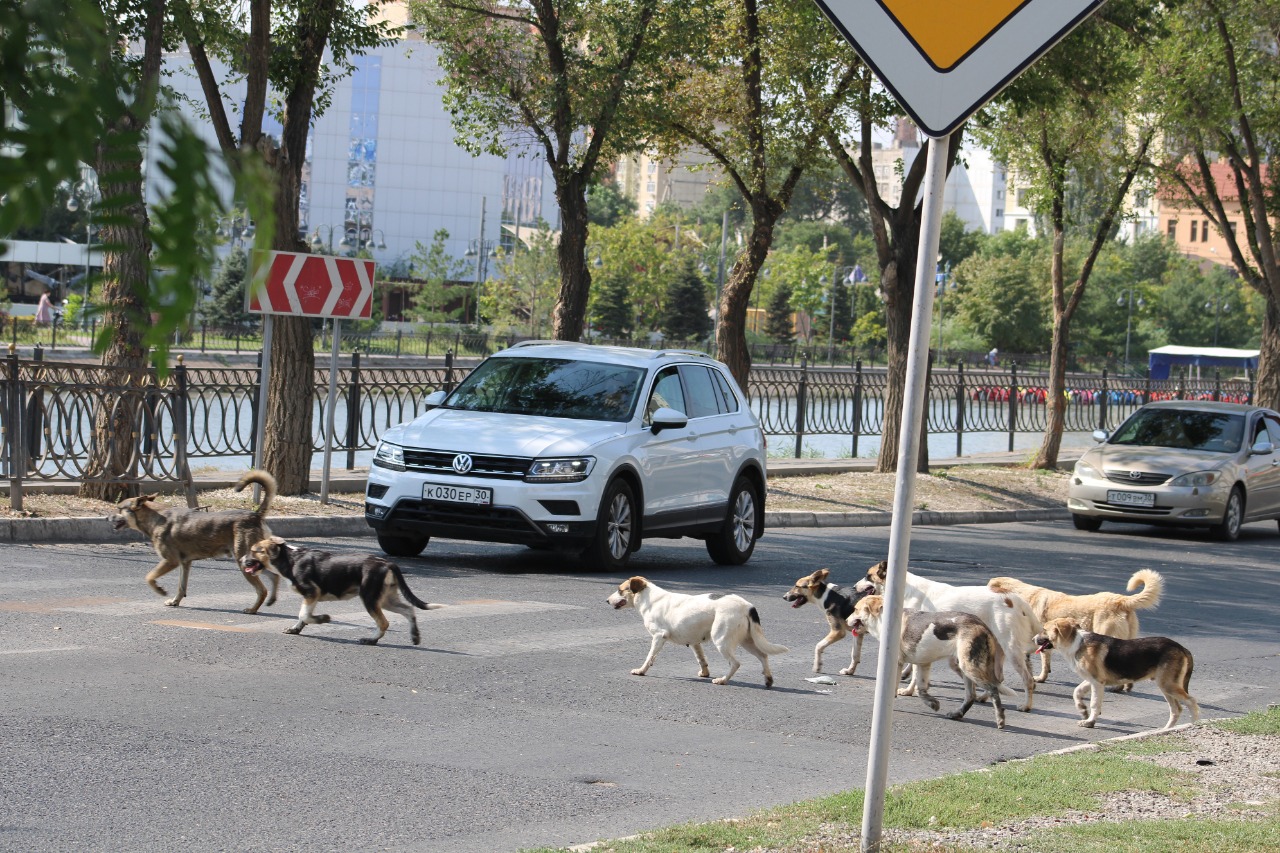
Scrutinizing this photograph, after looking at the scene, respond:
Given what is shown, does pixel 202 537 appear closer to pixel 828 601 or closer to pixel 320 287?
pixel 828 601

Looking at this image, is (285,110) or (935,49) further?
(285,110)

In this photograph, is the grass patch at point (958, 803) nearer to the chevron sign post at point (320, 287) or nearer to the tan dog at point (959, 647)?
the tan dog at point (959, 647)

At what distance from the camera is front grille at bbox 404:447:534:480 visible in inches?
477

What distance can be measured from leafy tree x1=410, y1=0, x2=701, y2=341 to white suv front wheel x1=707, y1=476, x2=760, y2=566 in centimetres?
570

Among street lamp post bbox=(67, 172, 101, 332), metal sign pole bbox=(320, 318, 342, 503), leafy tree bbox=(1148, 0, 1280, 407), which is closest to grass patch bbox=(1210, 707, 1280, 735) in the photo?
street lamp post bbox=(67, 172, 101, 332)

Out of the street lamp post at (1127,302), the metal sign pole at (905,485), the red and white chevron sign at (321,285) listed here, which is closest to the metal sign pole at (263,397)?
the red and white chevron sign at (321,285)

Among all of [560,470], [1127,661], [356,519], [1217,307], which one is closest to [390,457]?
[560,470]

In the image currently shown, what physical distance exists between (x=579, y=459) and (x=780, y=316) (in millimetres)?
94699

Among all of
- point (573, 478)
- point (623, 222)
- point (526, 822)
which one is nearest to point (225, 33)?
point (573, 478)

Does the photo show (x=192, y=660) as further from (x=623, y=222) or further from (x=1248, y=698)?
(x=623, y=222)

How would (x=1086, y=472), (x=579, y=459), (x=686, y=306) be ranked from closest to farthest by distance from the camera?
(x=579, y=459)
(x=1086, y=472)
(x=686, y=306)

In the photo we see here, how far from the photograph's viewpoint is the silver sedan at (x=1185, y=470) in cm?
1956

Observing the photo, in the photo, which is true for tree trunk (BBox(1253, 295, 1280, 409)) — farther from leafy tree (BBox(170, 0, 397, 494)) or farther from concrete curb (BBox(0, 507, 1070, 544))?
leafy tree (BBox(170, 0, 397, 494))

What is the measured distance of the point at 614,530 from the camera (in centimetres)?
1275
